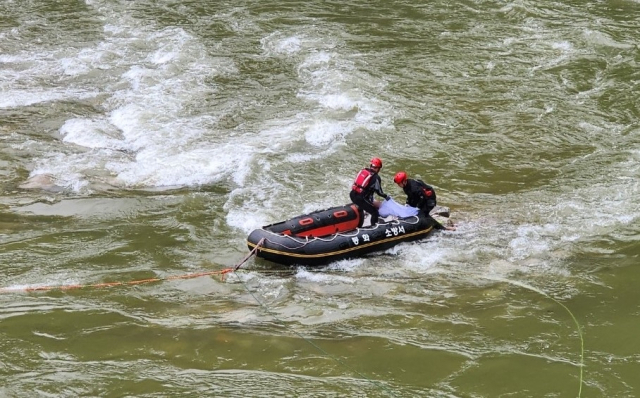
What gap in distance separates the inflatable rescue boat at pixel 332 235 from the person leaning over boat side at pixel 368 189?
12cm

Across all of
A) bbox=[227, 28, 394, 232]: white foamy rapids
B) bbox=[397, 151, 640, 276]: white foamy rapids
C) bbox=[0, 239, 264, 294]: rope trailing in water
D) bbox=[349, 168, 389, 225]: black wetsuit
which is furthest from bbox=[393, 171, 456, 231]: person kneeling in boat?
bbox=[0, 239, 264, 294]: rope trailing in water

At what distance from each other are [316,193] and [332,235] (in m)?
2.44

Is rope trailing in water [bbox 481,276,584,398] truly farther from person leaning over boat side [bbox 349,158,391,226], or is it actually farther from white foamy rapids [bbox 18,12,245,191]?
white foamy rapids [bbox 18,12,245,191]

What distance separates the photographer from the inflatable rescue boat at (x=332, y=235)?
10422mm

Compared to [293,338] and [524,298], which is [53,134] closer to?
[293,338]

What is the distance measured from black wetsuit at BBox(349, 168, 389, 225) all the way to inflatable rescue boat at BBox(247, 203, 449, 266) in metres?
0.10

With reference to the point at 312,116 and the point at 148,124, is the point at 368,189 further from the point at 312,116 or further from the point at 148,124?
the point at 148,124

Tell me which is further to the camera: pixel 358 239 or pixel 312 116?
pixel 312 116

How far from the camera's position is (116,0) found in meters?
26.1

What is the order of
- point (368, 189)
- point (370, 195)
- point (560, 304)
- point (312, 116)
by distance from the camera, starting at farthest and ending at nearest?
point (312, 116), point (370, 195), point (368, 189), point (560, 304)

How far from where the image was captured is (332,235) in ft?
35.6

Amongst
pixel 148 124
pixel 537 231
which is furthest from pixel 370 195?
pixel 148 124

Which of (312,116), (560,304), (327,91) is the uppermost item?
(327,91)

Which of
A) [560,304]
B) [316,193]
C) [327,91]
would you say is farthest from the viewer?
[327,91]
